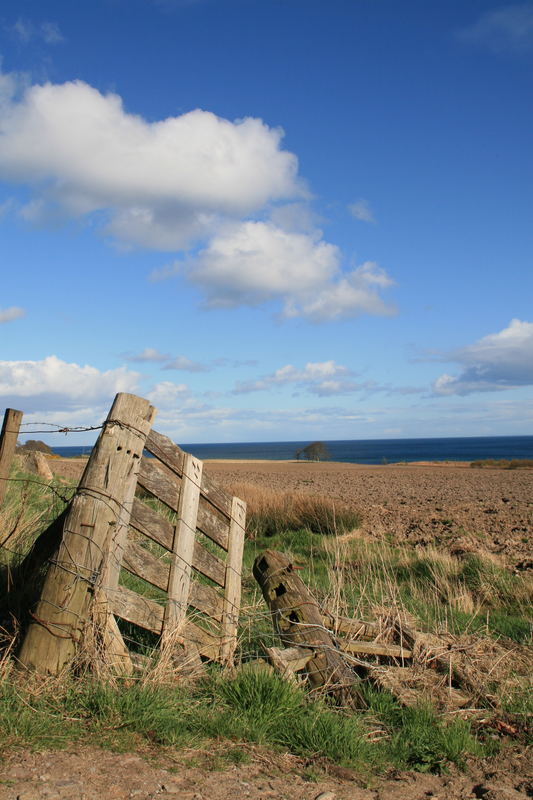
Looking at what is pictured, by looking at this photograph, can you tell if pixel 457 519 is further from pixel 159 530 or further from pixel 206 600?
pixel 159 530

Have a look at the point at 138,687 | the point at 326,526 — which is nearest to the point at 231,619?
the point at 138,687

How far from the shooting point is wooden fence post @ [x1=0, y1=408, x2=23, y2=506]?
4.92 meters

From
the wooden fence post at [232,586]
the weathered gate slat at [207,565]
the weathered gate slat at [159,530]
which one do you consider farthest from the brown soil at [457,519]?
the weathered gate slat at [159,530]

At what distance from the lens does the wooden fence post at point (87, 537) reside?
405cm

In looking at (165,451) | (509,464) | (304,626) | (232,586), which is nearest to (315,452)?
(509,464)

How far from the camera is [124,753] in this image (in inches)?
138

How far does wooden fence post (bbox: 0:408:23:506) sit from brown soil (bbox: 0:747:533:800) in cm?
216

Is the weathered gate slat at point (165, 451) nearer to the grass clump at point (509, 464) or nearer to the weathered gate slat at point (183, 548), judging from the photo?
the weathered gate slat at point (183, 548)

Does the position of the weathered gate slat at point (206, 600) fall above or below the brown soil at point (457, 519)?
above

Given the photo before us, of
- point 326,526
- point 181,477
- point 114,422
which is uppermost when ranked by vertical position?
point 114,422

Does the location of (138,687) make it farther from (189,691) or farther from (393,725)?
(393,725)

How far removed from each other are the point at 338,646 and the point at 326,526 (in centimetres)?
996

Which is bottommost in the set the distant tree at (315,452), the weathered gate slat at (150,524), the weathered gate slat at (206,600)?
the distant tree at (315,452)

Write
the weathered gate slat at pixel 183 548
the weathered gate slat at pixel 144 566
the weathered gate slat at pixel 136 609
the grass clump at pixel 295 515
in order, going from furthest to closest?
the grass clump at pixel 295 515 → the weathered gate slat at pixel 183 548 → the weathered gate slat at pixel 144 566 → the weathered gate slat at pixel 136 609
